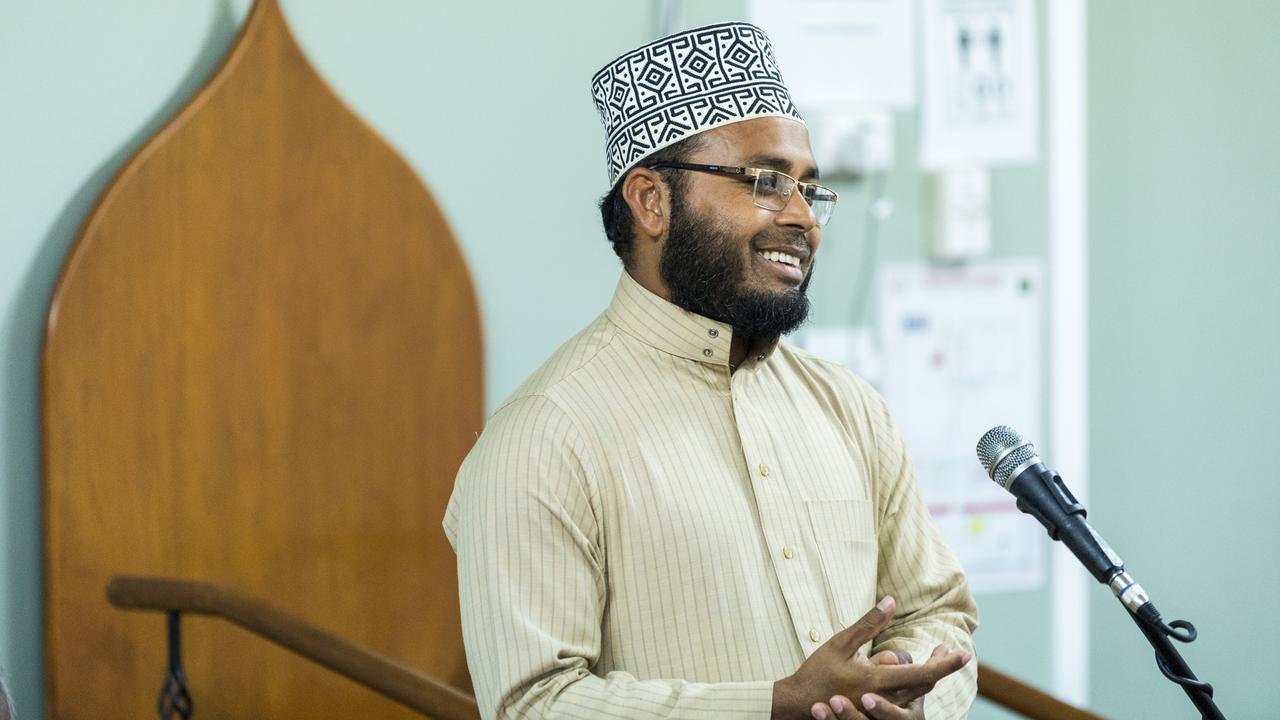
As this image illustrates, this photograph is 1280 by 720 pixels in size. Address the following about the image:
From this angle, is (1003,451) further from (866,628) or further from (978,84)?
(978,84)

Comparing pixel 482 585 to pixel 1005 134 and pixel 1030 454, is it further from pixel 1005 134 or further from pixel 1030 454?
pixel 1005 134

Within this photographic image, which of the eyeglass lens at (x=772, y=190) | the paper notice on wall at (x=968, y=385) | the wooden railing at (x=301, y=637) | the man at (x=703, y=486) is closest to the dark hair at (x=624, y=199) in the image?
the man at (x=703, y=486)

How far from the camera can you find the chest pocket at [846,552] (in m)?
A: 1.79

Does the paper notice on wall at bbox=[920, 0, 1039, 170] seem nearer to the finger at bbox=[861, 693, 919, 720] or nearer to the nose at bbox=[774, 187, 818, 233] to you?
the nose at bbox=[774, 187, 818, 233]

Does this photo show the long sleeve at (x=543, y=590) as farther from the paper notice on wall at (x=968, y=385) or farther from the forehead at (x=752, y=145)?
the paper notice on wall at (x=968, y=385)

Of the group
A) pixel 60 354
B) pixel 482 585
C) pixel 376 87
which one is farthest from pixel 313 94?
pixel 482 585

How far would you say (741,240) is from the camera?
1.83 metres

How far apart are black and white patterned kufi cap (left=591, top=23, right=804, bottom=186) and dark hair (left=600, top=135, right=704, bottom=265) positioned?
0.01m

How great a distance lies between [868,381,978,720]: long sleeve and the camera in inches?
72.6

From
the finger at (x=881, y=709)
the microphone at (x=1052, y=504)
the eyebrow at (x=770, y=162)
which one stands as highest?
the eyebrow at (x=770, y=162)

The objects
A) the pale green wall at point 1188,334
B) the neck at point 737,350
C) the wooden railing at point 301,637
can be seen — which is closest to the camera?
the neck at point 737,350

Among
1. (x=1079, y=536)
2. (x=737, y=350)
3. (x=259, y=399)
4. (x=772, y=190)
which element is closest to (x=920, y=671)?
(x=1079, y=536)

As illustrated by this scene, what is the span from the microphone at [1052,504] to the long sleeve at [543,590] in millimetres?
370

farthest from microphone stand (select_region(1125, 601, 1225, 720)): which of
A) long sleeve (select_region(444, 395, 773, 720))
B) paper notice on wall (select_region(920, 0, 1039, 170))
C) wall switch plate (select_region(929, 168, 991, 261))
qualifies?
paper notice on wall (select_region(920, 0, 1039, 170))
